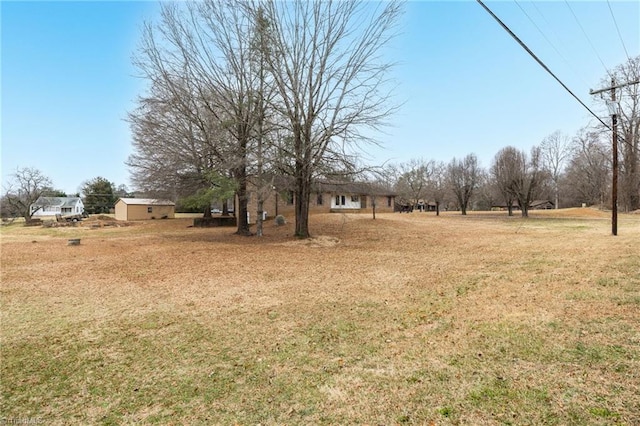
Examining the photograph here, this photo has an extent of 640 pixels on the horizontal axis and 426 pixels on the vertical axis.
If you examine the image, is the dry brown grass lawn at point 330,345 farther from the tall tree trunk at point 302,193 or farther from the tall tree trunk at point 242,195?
the tall tree trunk at point 242,195

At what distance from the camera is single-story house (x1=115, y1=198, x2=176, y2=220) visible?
3803 centimetres

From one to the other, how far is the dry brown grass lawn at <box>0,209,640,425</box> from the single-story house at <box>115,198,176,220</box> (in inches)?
1296

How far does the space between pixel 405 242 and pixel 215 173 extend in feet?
30.5

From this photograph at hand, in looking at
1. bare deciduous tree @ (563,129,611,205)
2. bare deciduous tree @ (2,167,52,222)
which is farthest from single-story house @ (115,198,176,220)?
bare deciduous tree @ (563,129,611,205)

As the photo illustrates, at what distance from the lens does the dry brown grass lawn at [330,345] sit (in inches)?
108

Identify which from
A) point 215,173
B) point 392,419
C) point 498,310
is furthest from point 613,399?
point 215,173

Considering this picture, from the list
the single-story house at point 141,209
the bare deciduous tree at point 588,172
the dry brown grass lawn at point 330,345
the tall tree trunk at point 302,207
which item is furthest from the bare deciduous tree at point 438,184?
the single-story house at point 141,209

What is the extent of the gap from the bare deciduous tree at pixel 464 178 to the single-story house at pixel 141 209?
35538 millimetres

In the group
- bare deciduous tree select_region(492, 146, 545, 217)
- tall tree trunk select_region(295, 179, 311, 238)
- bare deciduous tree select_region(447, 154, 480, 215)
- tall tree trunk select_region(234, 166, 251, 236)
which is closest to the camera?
tall tree trunk select_region(295, 179, 311, 238)

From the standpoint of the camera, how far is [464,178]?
4041 centimetres

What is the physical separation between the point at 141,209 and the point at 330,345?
4136cm

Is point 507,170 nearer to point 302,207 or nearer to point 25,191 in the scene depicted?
point 302,207

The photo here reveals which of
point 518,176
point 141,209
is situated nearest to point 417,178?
point 518,176

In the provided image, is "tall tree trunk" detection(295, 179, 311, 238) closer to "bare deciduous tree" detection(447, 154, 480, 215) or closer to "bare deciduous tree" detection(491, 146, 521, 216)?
"bare deciduous tree" detection(491, 146, 521, 216)
